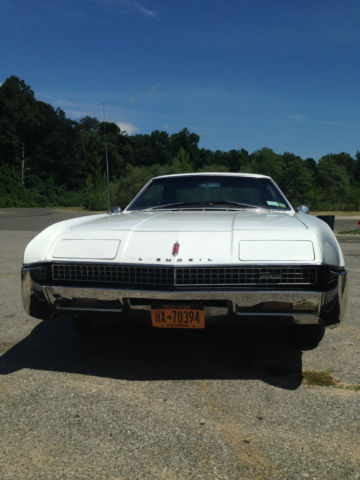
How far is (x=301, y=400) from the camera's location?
2.59m

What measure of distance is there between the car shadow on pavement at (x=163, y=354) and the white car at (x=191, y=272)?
27 cm

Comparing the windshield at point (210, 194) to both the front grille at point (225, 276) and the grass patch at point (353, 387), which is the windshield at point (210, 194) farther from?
the grass patch at point (353, 387)

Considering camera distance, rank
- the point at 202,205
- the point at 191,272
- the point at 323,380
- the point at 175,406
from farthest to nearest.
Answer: the point at 202,205
the point at 323,380
the point at 191,272
the point at 175,406

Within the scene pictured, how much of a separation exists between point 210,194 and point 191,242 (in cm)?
147

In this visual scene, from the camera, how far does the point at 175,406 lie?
252cm

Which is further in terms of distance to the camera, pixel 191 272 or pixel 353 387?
pixel 353 387

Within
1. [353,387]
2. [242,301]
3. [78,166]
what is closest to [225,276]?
[242,301]

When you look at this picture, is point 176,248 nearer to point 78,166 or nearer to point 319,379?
point 319,379

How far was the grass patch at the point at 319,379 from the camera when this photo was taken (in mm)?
2828

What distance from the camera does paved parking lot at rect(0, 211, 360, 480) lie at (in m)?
1.95

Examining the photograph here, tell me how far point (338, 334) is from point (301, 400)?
4.83 feet

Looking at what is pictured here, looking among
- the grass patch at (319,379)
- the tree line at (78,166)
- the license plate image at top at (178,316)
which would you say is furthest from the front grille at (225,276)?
the tree line at (78,166)

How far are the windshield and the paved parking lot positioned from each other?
1.16m

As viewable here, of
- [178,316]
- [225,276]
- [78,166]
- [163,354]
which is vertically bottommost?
[163,354]
